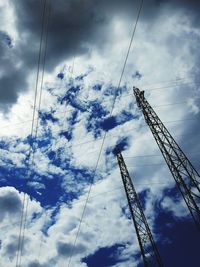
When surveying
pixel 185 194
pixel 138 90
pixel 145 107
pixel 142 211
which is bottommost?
pixel 185 194

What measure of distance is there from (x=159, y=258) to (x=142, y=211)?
5.01 meters

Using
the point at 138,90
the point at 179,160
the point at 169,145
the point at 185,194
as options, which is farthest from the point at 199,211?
the point at 138,90

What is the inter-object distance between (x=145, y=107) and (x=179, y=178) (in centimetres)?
835

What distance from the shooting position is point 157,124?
25.6 m

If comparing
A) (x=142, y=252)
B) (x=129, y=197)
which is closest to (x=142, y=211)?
(x=129, y=197)

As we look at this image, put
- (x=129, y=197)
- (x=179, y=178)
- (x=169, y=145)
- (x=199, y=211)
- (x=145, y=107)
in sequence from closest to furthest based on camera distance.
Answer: (x=199, y=211) < (x=179, y=178) < (x=169, y=145) < (x=145, y=107) < (x=129, y=197)

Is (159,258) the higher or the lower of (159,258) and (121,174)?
the lower

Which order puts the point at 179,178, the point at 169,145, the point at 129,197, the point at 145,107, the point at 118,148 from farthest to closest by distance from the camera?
the point at 118,148 < the point at 129,197 < the point at 145,107 < the point at 169,145 < the point at 179,178

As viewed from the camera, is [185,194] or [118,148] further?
[118,148]

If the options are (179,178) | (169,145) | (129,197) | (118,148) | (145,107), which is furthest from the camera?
(118,148)

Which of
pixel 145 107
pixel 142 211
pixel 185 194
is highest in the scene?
pixel 145 107

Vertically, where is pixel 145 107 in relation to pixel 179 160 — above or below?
above

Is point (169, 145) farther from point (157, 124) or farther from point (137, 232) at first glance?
point (137, 232)

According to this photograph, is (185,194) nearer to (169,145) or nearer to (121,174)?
(169,145)
